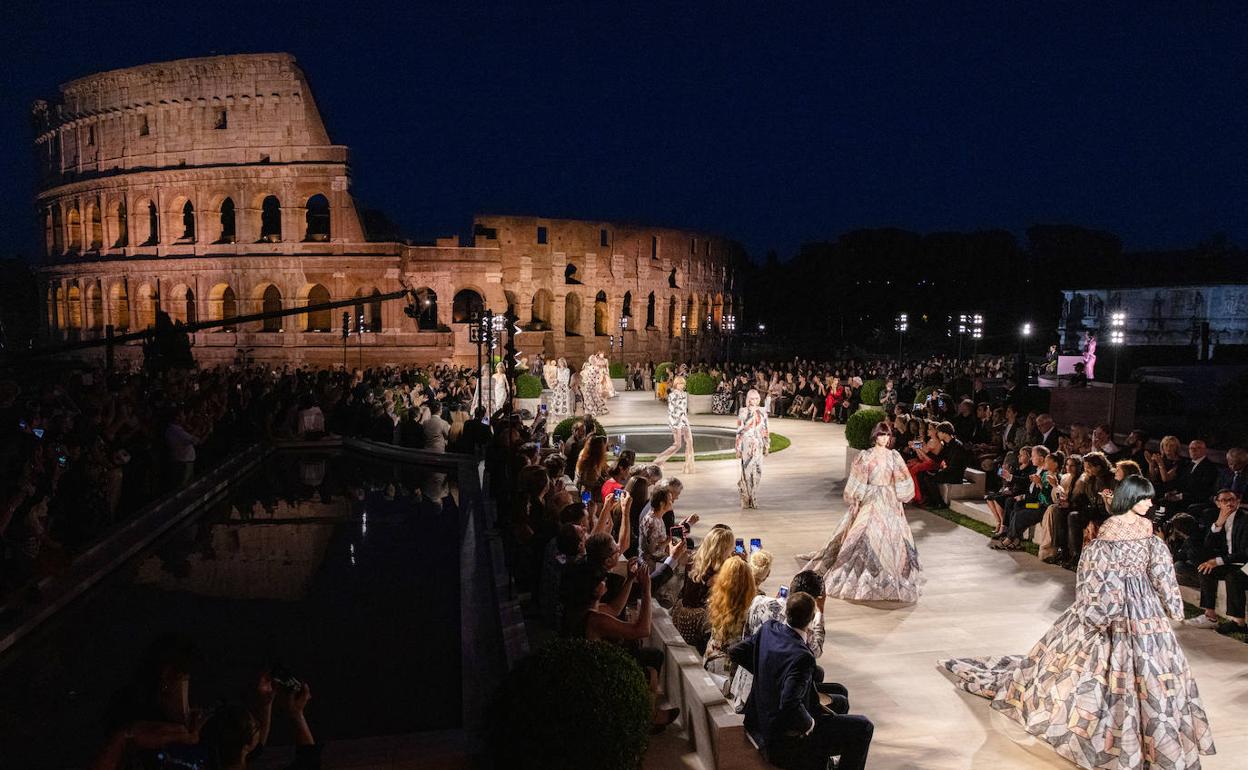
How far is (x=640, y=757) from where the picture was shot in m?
3.94

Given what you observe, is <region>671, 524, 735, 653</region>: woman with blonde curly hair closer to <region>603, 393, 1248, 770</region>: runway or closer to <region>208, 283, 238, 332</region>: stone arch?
<region>603, 393, 1248, 770</region>: runway

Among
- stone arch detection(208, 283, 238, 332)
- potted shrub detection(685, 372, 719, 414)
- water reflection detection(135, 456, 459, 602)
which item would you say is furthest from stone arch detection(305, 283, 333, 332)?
water reflection detection(135, 456, 459, 602)

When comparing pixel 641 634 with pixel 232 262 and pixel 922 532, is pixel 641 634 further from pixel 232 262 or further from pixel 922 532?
pixel 232 262

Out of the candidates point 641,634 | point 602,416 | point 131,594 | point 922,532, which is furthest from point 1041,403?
point 131,594

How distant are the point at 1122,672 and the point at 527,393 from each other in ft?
70.5

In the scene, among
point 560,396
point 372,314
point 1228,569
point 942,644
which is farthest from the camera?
point 372,314

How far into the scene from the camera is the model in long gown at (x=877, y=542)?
27.8 ft

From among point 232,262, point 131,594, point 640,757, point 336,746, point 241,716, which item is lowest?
point 131,594

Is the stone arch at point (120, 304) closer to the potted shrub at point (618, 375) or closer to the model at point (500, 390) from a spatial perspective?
the potted shrub at point (618, 375)

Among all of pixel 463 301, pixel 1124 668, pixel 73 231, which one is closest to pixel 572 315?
pixel 463 301

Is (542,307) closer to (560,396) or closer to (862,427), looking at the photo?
(560,396)

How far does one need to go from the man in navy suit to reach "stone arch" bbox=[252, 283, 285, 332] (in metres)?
39.3

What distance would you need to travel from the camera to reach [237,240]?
4103 centimetres

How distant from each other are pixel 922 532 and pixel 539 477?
597 cm
